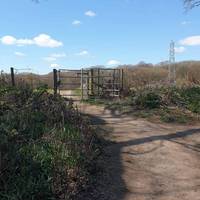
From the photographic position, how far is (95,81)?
24578 mm

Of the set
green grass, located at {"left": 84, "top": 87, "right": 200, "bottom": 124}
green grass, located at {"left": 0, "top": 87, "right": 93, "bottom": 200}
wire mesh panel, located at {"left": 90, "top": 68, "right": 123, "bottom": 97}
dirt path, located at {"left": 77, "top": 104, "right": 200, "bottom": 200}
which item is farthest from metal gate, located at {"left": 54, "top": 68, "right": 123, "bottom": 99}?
green grass, located at {"left": 0, "top": 87, "right": 93, "bottom": 200}

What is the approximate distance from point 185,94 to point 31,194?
13.7m

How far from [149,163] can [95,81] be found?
1543 cm

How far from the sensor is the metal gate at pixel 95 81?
939 inches

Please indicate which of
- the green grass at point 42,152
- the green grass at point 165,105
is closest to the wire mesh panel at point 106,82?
the green grass at point 165,105

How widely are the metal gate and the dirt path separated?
9.59m

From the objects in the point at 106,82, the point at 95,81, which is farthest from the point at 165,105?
the point at 106,82

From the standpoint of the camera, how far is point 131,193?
24.0 feet

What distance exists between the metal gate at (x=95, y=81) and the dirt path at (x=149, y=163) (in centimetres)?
959

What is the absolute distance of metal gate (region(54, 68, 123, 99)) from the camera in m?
23.9

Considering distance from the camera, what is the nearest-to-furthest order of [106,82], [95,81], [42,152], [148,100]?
[42,152] → [148,100] → [95,81] → [106,82]

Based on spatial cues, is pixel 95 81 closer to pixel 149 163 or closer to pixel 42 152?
pixel 149 163

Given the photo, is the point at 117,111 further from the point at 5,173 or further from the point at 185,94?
the point at 5,173

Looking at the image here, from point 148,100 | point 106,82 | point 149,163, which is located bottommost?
→ point 149,163
